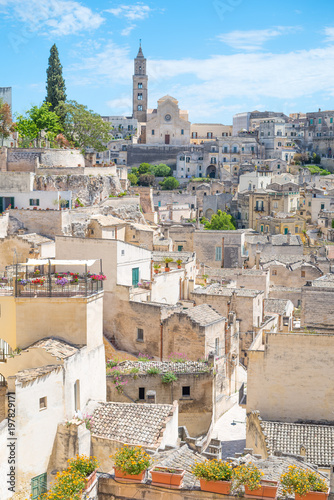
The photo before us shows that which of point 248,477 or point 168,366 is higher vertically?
point 248,477

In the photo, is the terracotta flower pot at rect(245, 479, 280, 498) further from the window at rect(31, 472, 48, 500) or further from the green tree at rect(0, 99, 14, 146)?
the green tree at rect(0, 99, 14, 146)

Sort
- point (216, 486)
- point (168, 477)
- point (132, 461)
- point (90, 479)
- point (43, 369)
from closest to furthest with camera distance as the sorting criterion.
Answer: point (216, 486), point (168, 477), point (132, 461), point (90, 479), point (43, 369)

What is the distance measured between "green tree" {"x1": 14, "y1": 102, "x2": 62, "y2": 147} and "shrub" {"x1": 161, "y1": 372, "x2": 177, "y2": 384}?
35.1 metres

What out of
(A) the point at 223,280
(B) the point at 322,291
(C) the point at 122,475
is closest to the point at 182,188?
(A) the point at 223,280

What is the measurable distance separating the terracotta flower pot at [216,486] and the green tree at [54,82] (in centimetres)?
5305

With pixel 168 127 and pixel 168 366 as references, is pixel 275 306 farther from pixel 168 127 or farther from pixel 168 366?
pixel 168 127

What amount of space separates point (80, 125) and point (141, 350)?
36.5 m

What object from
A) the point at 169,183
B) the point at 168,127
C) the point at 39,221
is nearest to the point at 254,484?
the point at 39,221

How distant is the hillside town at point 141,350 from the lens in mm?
12703

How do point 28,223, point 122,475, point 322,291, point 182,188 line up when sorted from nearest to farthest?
point 122,475 < point 322,291 < point 28,223 < point 182,188

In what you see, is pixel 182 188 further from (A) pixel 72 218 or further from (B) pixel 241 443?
(B) pixel 241 443

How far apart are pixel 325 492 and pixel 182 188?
82303 mm

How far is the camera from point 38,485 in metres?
14.4

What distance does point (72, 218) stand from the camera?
115 ft
